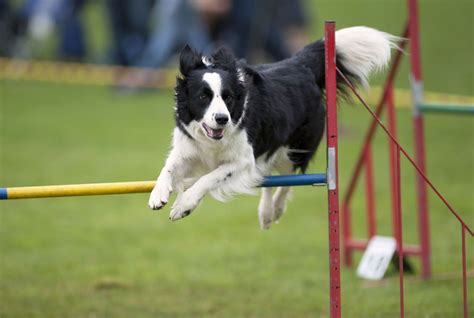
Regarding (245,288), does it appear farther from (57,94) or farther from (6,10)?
Result: (6,10)

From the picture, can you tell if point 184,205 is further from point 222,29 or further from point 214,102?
point 222,29

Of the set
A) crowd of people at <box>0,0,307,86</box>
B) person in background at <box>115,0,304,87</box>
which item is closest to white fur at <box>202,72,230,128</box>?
crowd of people at <box>0,0,307,86</box>

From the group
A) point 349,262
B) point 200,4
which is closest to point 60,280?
point 349,262

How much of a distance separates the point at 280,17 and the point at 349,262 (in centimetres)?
979

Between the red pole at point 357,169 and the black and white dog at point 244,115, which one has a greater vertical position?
the black and white dog at point 244,115

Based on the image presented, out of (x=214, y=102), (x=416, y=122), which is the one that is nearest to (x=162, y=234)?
(x=416, y=122)

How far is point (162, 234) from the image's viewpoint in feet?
35.0

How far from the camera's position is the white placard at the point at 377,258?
8.20 m

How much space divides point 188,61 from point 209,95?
281mm

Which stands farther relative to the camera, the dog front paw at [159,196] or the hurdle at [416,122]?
the hurdle at [416,122]

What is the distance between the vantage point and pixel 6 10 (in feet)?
64.7

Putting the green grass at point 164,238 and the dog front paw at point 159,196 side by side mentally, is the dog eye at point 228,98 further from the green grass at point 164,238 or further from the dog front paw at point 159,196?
the green grass at point 164,238

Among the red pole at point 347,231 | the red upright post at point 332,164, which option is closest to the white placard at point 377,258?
the red pole at point 347,231

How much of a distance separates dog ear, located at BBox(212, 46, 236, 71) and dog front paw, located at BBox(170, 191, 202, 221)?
79 cm
